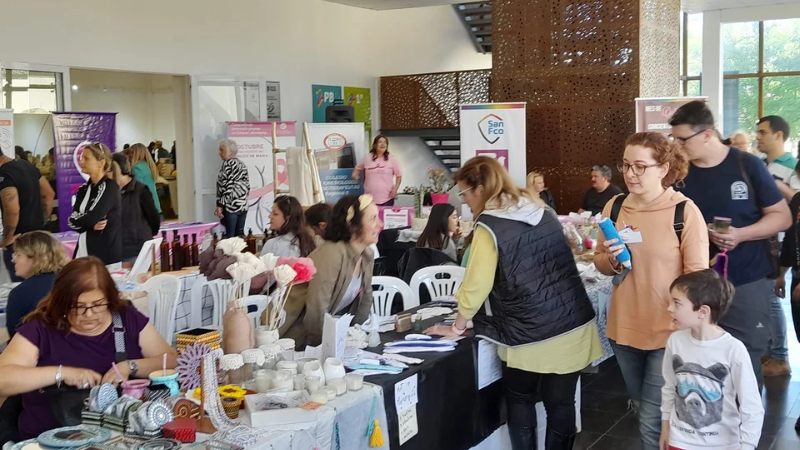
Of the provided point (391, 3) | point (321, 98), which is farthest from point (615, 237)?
point (391, 3)

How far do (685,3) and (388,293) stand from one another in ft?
33.3

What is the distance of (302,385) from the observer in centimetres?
250

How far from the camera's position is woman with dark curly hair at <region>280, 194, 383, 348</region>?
132 inches

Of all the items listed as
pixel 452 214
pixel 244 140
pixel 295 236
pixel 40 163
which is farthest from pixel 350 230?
pixel 244 140

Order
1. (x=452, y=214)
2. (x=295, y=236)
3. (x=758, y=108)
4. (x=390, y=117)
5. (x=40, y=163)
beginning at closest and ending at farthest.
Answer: (x=295, y=236), (x=452, y=214), (x=40, y=163), (x=390, y=117), (x=758, y=108)

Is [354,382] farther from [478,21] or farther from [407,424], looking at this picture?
[478,21]

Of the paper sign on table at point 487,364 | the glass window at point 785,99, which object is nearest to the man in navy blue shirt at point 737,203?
the paper sign on table at point 487,364

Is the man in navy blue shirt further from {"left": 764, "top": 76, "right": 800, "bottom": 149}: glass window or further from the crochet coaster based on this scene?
{"left": 764, "top": 76, "right": 800, "bottom": 149}: glass window

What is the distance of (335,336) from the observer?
2789mm

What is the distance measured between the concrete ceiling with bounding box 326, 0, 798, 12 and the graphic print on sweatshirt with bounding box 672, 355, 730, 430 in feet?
32.7

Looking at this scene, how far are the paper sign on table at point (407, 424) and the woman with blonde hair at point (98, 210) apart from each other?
11.1 feet

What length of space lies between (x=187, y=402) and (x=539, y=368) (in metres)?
1.42

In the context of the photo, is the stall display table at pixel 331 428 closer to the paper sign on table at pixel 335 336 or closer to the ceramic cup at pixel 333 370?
the ceramic cup at pixel 333 370

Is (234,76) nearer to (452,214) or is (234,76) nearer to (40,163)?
(40,163)
